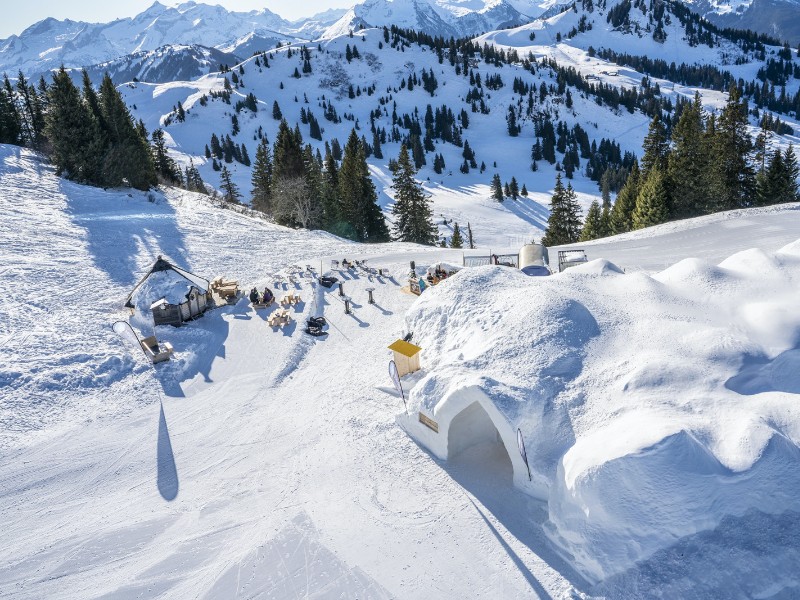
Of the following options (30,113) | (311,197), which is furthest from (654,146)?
(30,113)

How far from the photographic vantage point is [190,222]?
32.9 metres

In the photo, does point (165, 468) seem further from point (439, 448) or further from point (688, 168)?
point (688, 168)

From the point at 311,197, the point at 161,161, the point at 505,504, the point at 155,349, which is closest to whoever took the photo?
the point at 505,504

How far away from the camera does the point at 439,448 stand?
11.8 meters

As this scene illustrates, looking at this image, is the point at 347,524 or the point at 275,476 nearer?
the point at 347,524

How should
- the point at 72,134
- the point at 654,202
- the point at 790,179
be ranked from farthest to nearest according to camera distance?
the point at 72,134 → the point at 654,202 → the point at 790,179

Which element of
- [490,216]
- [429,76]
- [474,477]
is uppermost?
[429,76]

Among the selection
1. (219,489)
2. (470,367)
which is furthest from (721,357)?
(219,489)

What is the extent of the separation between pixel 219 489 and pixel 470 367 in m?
7.13

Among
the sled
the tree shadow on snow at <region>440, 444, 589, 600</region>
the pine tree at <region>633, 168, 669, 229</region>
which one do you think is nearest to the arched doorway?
the tree shadow on snow at <region>440, 444, 589, 600</region>

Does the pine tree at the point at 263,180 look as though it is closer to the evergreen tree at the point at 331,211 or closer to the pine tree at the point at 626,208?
the evergreen tree at the point at 331,211

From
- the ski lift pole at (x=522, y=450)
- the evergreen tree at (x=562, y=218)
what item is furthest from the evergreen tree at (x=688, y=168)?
the ski lift pole at (x=522, y=450)

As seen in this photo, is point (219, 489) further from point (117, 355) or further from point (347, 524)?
point (117, 355)

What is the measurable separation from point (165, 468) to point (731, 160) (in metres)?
39.5
